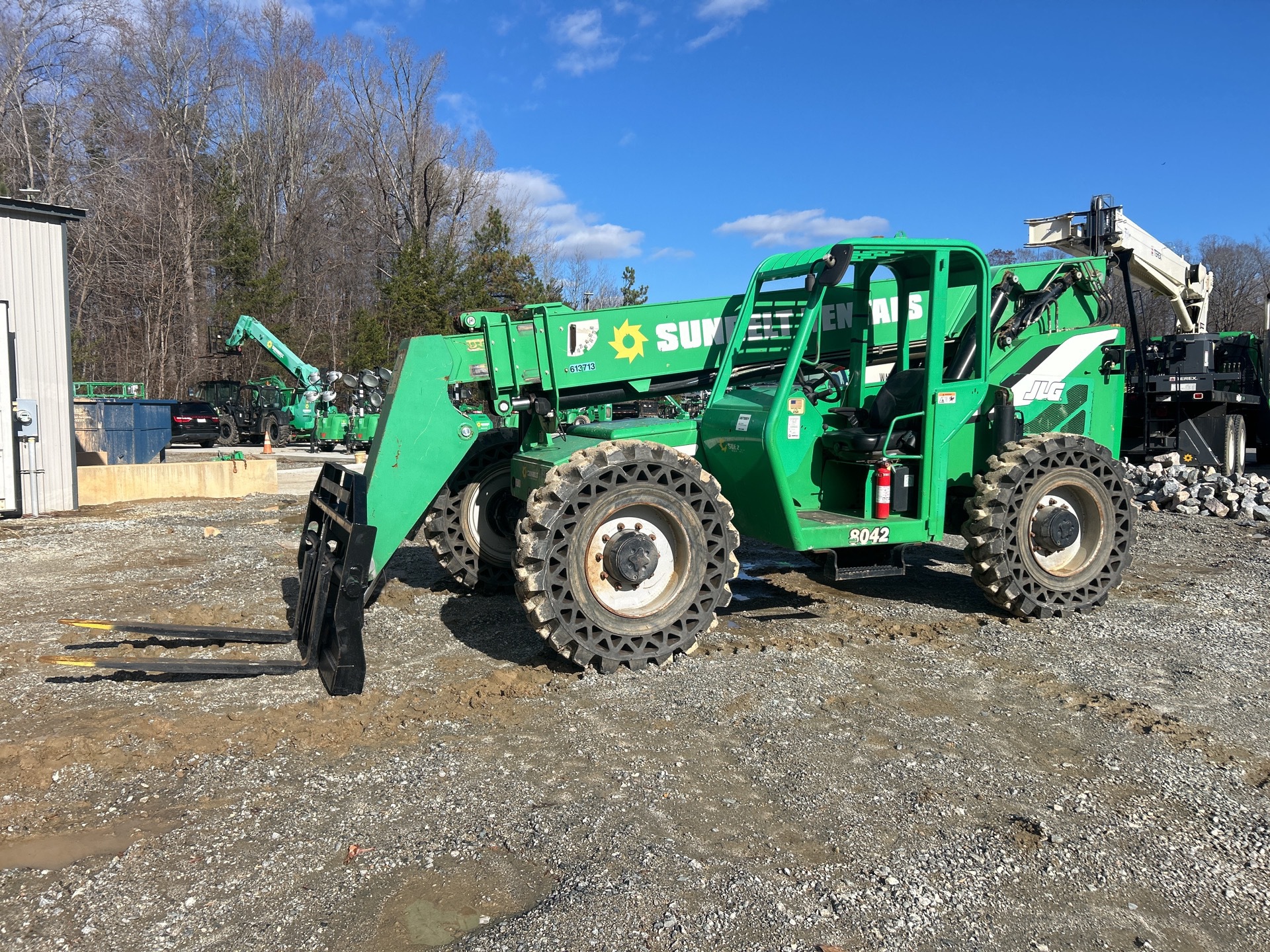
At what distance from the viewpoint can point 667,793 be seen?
13.3ft

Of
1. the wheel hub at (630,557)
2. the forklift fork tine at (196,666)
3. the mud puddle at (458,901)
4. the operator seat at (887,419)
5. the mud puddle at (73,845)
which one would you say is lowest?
the mud puddle at (458,901)

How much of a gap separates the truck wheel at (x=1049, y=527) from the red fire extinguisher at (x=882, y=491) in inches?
27.2

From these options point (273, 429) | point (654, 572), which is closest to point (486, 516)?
point (654, 572)

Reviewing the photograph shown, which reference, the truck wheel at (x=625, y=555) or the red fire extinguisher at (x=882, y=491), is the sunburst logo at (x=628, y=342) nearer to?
the truck wheel at (x=625, y=555)

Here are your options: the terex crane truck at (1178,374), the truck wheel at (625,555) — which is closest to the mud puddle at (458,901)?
the truck wheel at (625,555)

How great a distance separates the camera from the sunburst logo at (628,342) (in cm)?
672

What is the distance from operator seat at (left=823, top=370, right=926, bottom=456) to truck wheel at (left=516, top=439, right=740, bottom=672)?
4.29 ft

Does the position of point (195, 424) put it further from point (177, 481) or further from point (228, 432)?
point (177, 481)

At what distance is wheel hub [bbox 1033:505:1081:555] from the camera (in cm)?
678

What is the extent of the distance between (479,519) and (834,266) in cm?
355

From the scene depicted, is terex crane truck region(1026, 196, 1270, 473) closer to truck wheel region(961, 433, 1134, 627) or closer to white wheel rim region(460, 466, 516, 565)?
truck wheel region(961, 433, 1134, 627)

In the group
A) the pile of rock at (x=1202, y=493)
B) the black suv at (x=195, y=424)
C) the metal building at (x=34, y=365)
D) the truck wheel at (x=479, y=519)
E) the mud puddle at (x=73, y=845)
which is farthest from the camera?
the black suv at (x=195, y=424)

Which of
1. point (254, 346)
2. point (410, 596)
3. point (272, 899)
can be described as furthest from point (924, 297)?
point (254, 346)

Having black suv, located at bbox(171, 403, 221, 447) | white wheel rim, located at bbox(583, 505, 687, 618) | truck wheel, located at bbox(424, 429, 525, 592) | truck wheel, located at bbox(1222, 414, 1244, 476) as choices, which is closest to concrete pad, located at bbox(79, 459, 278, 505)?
truck wheel, located at bbox(424, 429, 525, 592)
